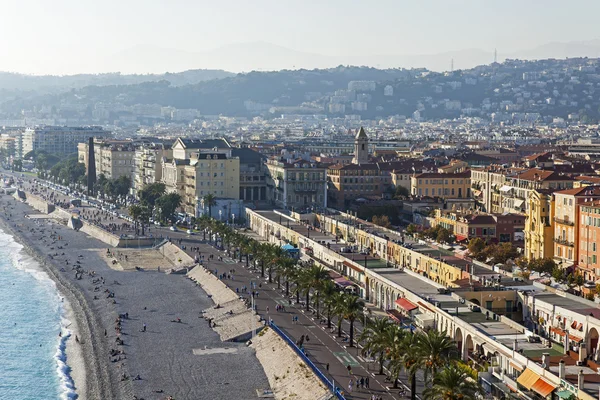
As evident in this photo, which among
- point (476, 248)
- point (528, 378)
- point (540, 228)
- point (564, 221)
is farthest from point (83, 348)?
point (564, 221)

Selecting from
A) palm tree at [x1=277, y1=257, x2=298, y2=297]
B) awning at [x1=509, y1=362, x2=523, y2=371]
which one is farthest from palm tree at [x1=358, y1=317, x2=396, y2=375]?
palm tree at [x1=277, y1=257, x2=298, y2=297]

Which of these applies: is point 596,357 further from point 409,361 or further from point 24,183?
point 24,183

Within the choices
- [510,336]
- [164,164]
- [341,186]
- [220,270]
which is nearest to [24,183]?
[164,164]

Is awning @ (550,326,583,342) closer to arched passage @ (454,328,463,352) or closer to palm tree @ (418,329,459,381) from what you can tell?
arched passage @ (454,328,463,352)

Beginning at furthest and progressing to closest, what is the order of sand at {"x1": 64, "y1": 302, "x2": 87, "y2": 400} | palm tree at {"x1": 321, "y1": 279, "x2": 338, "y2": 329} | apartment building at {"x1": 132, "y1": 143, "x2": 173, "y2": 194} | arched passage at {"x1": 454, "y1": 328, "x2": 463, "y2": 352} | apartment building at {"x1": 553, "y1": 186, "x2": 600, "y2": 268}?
1. apartment building at {"x1": 132, "y1": 143, "x2": 173, "y2": 194}
2. apartment building at {"x1": 553, "y1": 186, "x2": 600, "y2": 268}
3. palm tree at {"x1": 321, "y1": 279, "x2": 338, "y2": 329}
4. sand at {"x1": 64, "y1": 302, "x2": 87, "y2": 400}
5. arched passage at {"x1": 454, "y1": 328, "x2": 463, "y2": 352}

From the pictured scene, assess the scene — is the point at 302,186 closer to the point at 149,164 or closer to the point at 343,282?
the point at 149,164

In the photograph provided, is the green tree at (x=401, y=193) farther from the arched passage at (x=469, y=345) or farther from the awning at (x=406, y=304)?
the arched passage at (x=469, y=345)
